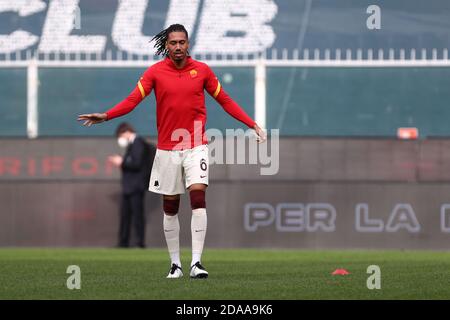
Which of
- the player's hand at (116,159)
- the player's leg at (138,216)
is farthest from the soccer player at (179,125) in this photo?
the player's hand at (116,159)

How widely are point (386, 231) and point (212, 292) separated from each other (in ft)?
31.9

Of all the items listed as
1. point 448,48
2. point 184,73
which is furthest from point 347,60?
point 184,73

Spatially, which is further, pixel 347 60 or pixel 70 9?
pixel 70 9

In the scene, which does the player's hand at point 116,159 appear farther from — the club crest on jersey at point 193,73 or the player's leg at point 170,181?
the club crest on jersey at point 193,73

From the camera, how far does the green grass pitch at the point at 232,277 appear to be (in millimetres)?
9172

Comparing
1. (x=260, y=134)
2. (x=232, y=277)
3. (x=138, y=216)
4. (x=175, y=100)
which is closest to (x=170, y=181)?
(x=175, y=100)

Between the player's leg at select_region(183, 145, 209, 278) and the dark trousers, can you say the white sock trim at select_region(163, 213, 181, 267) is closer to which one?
the player's leg at select_region(183, 145, 209, 278)

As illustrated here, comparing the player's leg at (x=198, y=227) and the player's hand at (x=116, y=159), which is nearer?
the player's leg at (x=198, y=227)

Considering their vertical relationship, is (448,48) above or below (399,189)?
above

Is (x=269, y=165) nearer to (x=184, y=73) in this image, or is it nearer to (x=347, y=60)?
(x=347, y=60)
